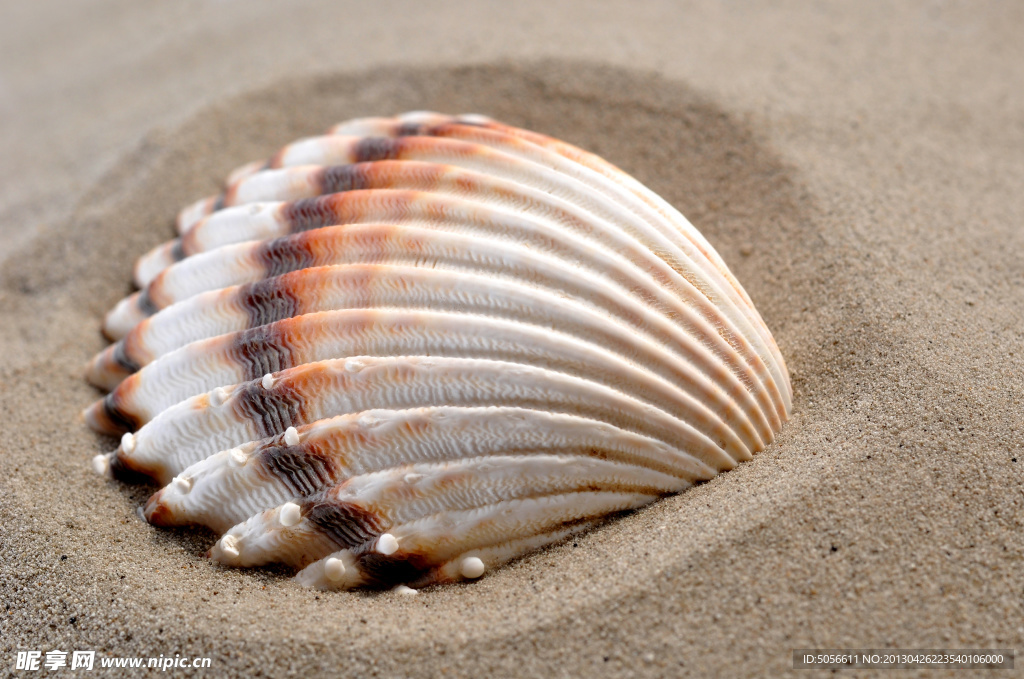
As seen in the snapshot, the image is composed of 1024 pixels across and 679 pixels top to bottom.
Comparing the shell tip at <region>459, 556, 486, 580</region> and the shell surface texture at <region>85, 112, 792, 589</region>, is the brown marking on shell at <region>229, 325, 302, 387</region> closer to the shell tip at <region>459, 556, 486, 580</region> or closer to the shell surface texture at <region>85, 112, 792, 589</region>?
the shell surface texture at <region>85, 112, 792, 589</region>

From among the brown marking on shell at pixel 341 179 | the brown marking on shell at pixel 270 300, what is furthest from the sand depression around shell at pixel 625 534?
the brown marking on shell at pixel 341 179

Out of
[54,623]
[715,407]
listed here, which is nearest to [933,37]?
[715,407]

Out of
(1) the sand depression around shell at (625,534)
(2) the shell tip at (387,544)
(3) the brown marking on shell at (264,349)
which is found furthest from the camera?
(3) the brown marking on shell at (264,349)

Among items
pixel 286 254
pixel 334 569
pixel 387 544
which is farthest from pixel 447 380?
pixel 286 254

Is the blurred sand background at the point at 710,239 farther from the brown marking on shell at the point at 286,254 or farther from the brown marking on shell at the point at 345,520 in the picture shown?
the brown marking on shell at the point at 286,254

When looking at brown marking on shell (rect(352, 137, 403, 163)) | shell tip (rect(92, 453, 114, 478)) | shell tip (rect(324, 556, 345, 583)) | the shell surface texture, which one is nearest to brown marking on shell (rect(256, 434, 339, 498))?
the shell surface texture
